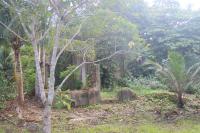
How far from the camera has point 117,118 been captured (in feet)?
33.9

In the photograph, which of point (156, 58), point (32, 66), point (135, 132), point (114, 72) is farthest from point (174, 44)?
point (135, 132)

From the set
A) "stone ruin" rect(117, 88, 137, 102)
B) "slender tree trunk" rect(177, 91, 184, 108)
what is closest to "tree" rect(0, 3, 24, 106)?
"stone ruin" rect(117, 88, 137, 102)

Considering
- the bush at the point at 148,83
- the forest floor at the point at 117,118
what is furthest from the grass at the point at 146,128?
the bush at the point at 148,83

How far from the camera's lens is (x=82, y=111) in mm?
11453

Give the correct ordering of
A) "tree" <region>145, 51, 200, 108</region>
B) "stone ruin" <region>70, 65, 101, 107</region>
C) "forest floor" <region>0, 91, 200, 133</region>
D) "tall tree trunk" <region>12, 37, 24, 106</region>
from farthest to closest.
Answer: "stone ruin" <region>70, 65, 101, 107</region> → "tree" <region>145, 51, 200, 108</region> → "tall tree trunk" <region>12, 37, 24, 106</region> → "forest floor" <region>0, 91, 200, 133</region>

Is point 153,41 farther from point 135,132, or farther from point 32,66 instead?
point 135,132

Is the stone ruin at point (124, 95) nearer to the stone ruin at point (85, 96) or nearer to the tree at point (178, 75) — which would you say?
the stone ruin at point (85, 96)

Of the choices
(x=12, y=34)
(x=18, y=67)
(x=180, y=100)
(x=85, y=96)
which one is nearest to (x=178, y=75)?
(x=180, y=100)

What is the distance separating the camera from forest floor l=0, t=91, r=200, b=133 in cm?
891

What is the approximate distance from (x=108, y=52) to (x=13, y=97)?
5.01 metres

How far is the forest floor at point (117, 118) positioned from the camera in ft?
29.2

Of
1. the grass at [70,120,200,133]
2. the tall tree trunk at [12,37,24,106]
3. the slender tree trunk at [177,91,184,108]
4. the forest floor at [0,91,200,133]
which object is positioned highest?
the tall tree trunk at [12,37,24,106]

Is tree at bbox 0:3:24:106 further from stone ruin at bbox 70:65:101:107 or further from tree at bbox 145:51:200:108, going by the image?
tree at bbox 145:51:200:108

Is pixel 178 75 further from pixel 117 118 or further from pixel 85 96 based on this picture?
pixel 85 96
